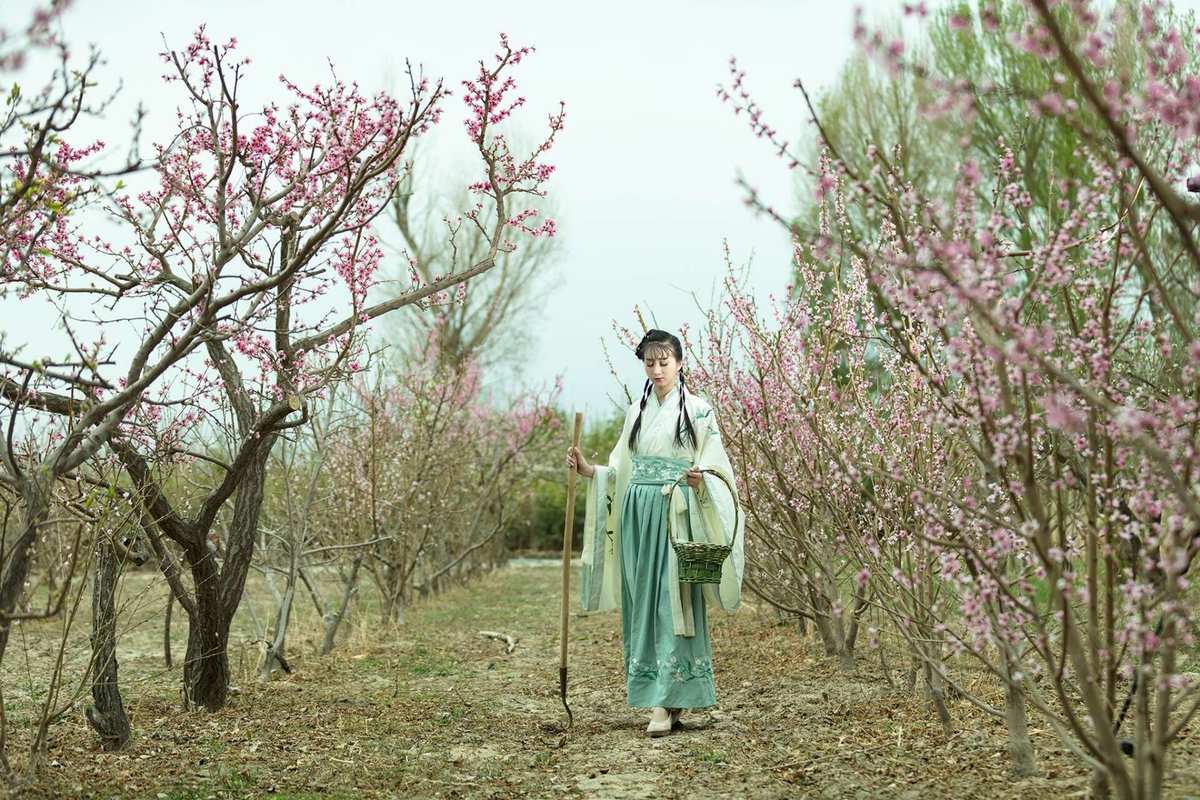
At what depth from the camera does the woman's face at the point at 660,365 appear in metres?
5.94

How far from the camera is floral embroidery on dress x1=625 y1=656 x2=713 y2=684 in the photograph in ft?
18.7

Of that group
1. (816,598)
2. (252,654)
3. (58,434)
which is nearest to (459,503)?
(252,654)

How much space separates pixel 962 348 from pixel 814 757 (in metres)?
2.46

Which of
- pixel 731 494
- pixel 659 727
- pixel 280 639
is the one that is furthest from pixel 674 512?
pixel 280 639

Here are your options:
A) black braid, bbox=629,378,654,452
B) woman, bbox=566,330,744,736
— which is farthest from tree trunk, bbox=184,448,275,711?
black braid, bbox=629,378,654,452

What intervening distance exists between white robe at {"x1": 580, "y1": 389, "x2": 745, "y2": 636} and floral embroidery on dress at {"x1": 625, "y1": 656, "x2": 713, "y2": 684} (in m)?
0.14

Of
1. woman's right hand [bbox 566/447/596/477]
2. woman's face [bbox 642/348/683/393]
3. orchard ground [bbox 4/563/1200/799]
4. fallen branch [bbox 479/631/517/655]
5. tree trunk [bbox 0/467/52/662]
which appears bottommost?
orchard ground [bbox 4/563/1200/799]

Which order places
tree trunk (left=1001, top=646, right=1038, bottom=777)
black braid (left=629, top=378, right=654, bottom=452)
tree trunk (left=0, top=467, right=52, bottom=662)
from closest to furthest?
tree trunk (left=0, top=467, right=52, bottom=662) → tree trunk (left=1001, top=646, right=1038, bottom=777) → black braid (left=629, top=378, right=654, bottom=452)

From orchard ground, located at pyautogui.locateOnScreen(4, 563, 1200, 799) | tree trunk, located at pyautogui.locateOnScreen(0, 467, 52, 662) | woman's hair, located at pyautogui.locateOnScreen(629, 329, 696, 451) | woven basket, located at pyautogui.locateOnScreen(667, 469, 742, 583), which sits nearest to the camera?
tree trunk, located at pyautogui.locateOnScreen(0, 467, 52, 662)

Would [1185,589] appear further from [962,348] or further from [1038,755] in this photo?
[1038,755]

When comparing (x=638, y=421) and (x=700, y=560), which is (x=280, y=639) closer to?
(x=638, y=421)

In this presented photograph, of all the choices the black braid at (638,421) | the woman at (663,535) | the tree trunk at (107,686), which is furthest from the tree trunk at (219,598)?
the black braid at (638,421)

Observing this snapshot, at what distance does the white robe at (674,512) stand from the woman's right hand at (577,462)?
0.08 metres

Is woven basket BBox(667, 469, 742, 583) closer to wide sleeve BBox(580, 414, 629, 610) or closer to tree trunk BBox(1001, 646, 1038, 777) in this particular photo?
wide sleeve BBox(580, 414, 629, 610)
